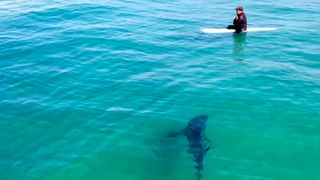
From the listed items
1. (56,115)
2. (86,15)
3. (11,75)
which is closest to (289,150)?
(56,115)

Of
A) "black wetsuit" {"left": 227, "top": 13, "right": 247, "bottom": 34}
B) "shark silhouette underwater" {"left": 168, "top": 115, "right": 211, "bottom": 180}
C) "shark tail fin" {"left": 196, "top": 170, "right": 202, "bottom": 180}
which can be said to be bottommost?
"shark tail fin" {"left": 196, "top": 170, "right": 202, "bottom": 180}

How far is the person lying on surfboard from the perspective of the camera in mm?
28016

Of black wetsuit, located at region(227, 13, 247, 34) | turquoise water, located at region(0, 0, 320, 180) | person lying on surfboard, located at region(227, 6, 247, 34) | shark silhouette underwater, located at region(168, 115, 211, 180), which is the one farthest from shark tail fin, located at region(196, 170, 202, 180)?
black wetsuit, located at region(227, 13, 247, 34)

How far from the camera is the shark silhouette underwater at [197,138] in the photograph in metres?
15.9

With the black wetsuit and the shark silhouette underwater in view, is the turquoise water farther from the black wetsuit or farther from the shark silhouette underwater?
the black wetsuit

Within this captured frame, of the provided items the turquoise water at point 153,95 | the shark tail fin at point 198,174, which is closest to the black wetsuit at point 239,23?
the turquoise water at point 153,95

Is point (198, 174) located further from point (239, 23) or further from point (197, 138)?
point (239, 23)

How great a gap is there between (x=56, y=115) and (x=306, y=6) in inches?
1028

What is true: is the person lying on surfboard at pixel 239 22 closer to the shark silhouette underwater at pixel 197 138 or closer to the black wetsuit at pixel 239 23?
the black wetsuit at pixel 239 23

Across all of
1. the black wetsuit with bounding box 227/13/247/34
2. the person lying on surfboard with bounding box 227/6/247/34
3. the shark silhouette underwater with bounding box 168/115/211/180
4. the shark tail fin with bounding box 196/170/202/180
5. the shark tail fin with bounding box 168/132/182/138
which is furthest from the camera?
the black wetsuit with bounding box 227/13/247/34

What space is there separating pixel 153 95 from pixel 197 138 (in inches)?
186

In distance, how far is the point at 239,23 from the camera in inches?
1118

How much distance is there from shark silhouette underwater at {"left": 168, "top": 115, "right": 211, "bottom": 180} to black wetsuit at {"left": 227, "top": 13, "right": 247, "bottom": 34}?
467 inches

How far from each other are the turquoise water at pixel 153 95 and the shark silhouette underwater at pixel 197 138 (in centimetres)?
27
